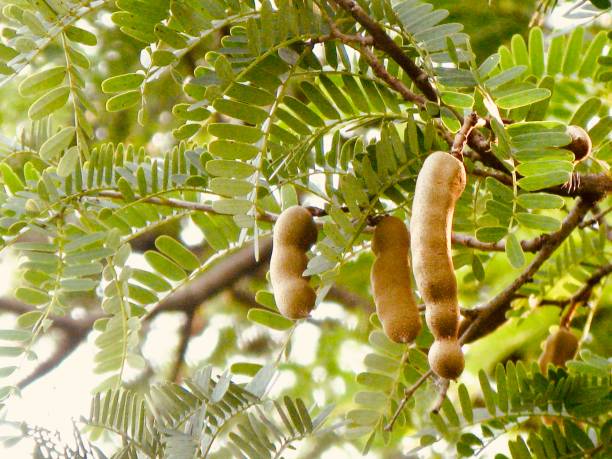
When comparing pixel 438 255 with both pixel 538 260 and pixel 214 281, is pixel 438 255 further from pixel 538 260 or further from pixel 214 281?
pixel 214 281

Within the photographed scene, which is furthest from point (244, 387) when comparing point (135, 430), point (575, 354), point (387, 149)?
point (575, 354)

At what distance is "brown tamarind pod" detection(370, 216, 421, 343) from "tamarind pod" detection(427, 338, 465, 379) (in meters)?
0.05

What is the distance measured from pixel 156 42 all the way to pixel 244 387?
0.88ft

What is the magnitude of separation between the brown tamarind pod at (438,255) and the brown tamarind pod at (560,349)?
1.36 ft

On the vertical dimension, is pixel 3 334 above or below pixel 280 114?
below

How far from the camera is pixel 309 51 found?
0.67 metres

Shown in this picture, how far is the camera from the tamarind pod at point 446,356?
21.4 inches

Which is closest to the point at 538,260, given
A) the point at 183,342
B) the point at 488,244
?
the point at 488,244

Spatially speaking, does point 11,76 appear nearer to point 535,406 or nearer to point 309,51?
point 309,51

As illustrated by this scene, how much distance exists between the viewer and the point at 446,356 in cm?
54

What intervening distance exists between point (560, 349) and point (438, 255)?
46 centimetres

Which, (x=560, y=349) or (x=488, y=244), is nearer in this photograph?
(x=488, y=244)

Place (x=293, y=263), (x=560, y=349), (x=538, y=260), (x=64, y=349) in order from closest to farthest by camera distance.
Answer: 1. (x=293, y=263)
2. (x=538, y=260)
3. (x=560, y=349)
4. (x=64, y=349)

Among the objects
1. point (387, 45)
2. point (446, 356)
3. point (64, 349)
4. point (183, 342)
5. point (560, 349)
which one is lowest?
point (183, 342)
